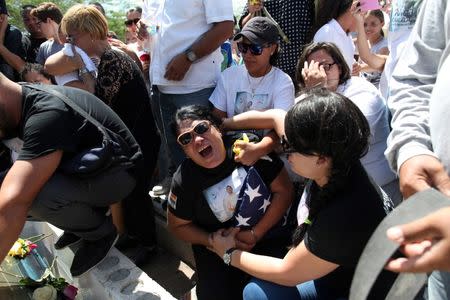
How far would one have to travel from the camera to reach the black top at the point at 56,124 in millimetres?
1821

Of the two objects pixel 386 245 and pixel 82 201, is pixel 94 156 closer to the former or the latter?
pixel 82 201

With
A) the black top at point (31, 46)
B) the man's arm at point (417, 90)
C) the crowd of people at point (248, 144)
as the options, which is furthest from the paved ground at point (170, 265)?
the black top at point (31, 46)

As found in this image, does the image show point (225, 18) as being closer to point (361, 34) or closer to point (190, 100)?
point (190, 100)

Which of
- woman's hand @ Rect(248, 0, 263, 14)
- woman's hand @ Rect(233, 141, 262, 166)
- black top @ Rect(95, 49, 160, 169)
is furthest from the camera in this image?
woman's hand @ Rect(248, 0, 263, 14)

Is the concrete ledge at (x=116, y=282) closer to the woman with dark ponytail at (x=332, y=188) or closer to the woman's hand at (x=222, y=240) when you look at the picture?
the woman's hand at (x=222, y=240)

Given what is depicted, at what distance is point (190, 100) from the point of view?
8.94 ft

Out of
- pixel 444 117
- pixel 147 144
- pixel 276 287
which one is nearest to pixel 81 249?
pixel 147 144

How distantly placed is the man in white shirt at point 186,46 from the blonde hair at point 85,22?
0.33 metres

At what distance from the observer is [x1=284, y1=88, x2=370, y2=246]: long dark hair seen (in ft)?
4.64

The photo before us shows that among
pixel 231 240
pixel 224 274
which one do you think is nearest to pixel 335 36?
pixel 231 240

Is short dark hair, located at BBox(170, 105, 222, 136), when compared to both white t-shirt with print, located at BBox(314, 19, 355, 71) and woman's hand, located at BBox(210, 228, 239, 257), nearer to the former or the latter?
woman's hand, located at BBox(210, 228, 239, 257)

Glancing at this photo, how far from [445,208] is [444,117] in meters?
0.44

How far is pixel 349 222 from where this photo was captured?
1.40 m

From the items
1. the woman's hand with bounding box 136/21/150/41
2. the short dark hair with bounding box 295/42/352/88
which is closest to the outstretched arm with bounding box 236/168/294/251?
the short dark hair with bounding box 295/42/352/88
